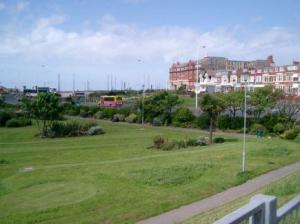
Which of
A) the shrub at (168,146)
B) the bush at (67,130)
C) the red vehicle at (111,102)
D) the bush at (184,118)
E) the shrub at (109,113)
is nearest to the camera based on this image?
the shrub at (168,146)

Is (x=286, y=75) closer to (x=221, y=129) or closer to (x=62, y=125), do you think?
(x=221, y=129)

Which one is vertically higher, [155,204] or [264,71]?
[264,71]

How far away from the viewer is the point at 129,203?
1198 cm

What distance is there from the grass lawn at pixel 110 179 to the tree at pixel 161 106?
56.8ft

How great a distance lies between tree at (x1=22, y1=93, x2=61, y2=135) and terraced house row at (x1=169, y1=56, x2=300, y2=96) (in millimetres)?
27525

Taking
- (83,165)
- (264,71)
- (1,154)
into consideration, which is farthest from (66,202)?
(264,71)

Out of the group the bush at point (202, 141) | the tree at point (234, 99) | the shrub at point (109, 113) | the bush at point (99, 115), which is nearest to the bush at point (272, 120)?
the tree at point (234, 99)

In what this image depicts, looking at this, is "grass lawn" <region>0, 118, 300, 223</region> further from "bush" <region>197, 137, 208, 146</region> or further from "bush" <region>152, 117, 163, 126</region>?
"bush" <region>152, 117, 163, 126</region>

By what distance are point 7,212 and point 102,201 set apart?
8.79ft

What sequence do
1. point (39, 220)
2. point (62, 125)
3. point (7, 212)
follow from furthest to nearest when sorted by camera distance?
point (62, 125), point (7, 212), point (39, 220)

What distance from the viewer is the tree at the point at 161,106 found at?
4209 centimetres

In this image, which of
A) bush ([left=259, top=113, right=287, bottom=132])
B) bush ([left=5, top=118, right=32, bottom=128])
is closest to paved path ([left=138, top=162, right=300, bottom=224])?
bush ([left=259, top=113, right=287, bottom=132])

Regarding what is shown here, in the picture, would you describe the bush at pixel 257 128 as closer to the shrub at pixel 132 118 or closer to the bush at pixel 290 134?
the bush at pixel 290 134

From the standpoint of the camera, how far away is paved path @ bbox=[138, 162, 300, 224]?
10.7m
